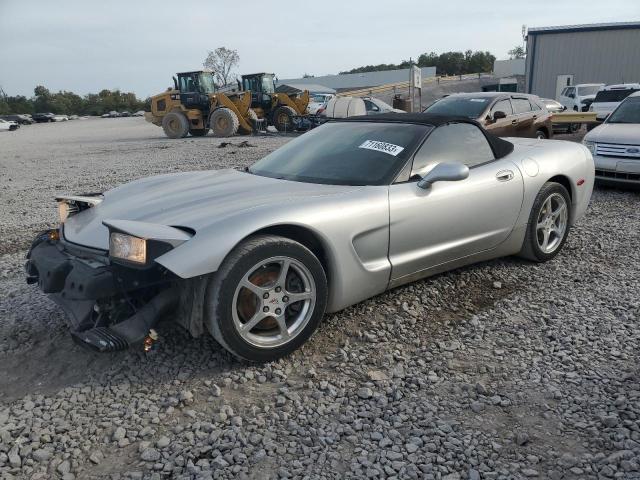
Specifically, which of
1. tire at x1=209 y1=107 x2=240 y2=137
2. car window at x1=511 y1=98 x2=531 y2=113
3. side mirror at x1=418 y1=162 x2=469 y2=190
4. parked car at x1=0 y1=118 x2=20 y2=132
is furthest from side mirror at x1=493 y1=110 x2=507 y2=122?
parked car at x1=0 y1=118 x2=20 y2=132

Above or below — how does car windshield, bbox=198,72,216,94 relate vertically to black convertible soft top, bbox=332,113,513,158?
above

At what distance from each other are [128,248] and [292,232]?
2.91 feet

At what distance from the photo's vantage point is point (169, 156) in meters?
14.3

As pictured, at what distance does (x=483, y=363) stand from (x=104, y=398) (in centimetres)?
203

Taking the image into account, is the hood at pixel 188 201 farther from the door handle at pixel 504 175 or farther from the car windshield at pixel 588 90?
the car windshield at pixel 588 90

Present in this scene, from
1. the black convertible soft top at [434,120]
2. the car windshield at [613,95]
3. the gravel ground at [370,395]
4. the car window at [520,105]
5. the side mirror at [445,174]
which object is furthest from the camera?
the car windshield at [613,95]

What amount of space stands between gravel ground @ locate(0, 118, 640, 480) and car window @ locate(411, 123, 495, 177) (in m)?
0.93

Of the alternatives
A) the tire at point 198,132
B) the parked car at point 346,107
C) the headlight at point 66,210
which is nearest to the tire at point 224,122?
the tire at point 198,132

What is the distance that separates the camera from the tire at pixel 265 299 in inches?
105

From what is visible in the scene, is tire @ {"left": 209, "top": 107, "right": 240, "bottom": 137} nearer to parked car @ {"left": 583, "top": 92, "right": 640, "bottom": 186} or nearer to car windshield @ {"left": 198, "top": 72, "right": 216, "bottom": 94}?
car windshield @ {"left": 198, "top": 72, "right": 216, "bottom": 94}

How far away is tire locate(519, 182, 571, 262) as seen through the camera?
14.0 feet

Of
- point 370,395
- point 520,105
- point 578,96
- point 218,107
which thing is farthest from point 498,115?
point 578,96

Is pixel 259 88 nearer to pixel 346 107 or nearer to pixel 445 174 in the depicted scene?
pixel 346 107

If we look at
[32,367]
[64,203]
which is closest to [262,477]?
[32,367]
